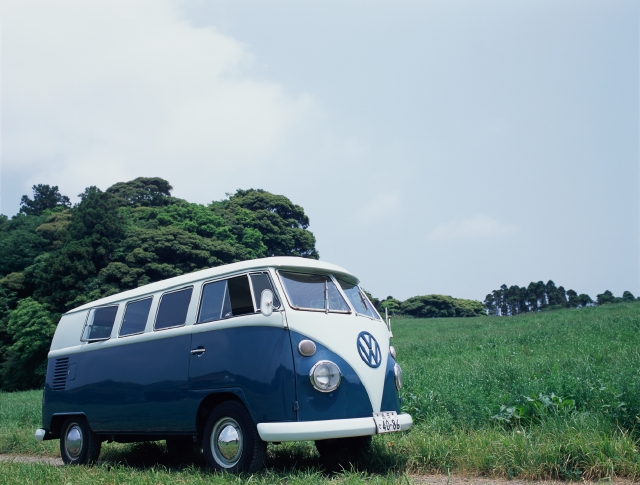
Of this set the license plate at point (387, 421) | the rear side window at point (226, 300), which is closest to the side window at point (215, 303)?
the rear side window at point (226, 300)

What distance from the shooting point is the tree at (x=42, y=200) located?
68125 mm

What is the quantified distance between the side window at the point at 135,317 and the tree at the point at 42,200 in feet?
211

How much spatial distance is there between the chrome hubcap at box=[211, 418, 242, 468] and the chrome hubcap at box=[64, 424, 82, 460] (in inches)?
141

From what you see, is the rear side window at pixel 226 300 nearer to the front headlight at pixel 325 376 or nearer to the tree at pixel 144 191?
the front headlight at pixel 325 376

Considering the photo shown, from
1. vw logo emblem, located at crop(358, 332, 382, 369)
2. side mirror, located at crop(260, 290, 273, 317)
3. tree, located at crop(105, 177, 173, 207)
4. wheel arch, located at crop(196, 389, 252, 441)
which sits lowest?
wheel arch, located at crop(196, 389, 252, 441)

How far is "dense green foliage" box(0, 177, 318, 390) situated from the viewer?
124 ft

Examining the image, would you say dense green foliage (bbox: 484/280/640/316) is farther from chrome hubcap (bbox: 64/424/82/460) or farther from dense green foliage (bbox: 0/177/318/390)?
chrome hubcap (bbox: 64/424/82/460)

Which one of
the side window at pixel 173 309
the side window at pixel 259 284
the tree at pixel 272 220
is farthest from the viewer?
the tree at pixel 272 220

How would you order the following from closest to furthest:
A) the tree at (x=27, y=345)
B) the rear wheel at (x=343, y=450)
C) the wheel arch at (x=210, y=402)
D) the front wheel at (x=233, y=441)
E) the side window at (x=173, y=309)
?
the front wheel at (x=233, y=441), the wheel arch at (x=210, y=402), the rear wheel at (x=343, y=450), the side window at (x=173, y=309), the tree at (x=27, y=345)

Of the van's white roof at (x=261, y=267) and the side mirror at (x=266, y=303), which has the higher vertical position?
the van's white roof at (x=261, y=267)

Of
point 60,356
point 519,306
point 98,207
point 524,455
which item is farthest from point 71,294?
point 519,306

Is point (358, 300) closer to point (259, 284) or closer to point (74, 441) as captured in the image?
point (259, 284)

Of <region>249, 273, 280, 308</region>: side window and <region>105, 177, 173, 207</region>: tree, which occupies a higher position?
<region>105, 177, 173, 207</region>: tree

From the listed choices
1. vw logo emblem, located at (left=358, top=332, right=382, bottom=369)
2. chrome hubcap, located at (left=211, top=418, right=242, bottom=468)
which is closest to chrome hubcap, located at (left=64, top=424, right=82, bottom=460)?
chrome hubcap, located at (left=211, top=418, right=242, bottom=468)
